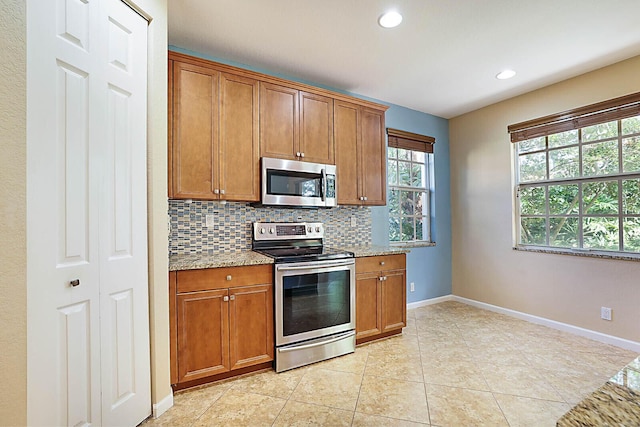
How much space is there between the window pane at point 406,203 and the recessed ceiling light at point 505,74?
1.59 metres

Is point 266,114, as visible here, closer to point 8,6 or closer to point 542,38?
point 8,6

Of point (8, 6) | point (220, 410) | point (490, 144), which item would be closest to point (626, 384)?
point (220, 410)

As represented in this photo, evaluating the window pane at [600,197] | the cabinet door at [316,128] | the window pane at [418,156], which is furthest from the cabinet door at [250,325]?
the window pane at [600,197]

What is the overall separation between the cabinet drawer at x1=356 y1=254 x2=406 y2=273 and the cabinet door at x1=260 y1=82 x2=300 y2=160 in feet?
3.73

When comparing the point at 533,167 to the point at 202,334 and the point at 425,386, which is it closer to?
the point at 425,386

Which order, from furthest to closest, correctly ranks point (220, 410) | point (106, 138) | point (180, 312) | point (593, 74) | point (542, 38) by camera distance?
point (593, 74) < point (542, 38) < point (180, 312) < point (220, 410) < point (106, 138)

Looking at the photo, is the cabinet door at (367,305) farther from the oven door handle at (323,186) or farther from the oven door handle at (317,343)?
the oven door handle at (323,186)

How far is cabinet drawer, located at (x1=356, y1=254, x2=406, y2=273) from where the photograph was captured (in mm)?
2723

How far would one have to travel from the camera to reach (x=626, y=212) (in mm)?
2711

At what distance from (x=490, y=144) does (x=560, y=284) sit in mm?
1777

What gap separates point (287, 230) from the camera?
2.90 meters

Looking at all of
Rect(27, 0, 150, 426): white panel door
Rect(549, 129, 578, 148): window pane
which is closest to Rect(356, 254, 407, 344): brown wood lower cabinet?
Rect(27, 0, 150, 426): white panel door

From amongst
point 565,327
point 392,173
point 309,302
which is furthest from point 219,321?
point 565,327

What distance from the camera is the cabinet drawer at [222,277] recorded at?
6.48ft
